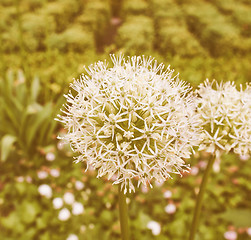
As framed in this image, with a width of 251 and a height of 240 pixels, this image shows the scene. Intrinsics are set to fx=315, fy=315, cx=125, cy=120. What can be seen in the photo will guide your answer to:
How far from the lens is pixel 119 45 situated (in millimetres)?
4473

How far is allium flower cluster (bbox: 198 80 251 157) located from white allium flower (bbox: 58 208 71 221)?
136 centimetres

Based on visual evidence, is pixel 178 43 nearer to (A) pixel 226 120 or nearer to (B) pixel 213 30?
(B) pixel 213 30

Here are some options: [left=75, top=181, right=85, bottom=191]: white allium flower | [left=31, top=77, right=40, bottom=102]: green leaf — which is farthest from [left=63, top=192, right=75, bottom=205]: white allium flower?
[left=31, top=77, right=40, bottom=102]: green leaf

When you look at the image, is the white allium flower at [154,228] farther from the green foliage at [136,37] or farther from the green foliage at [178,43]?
the green foliage at [178,43]

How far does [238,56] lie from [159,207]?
2831mm

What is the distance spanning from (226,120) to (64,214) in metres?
1.50

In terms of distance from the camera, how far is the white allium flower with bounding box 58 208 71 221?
229 centimetres

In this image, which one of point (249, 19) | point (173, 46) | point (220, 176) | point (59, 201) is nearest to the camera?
point (59, 201)

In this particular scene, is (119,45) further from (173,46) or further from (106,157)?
(106,157)

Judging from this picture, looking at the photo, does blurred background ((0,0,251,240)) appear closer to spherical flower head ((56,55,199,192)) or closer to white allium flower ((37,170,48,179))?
white allium flower ((37,170,48,179))

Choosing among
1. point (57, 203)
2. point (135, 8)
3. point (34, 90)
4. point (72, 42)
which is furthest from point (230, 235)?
point (135, 8)

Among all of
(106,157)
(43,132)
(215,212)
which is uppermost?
(106,157)

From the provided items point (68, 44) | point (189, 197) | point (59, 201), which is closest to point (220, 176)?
point (189, 197)

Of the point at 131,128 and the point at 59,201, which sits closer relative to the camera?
the point at 131,128
